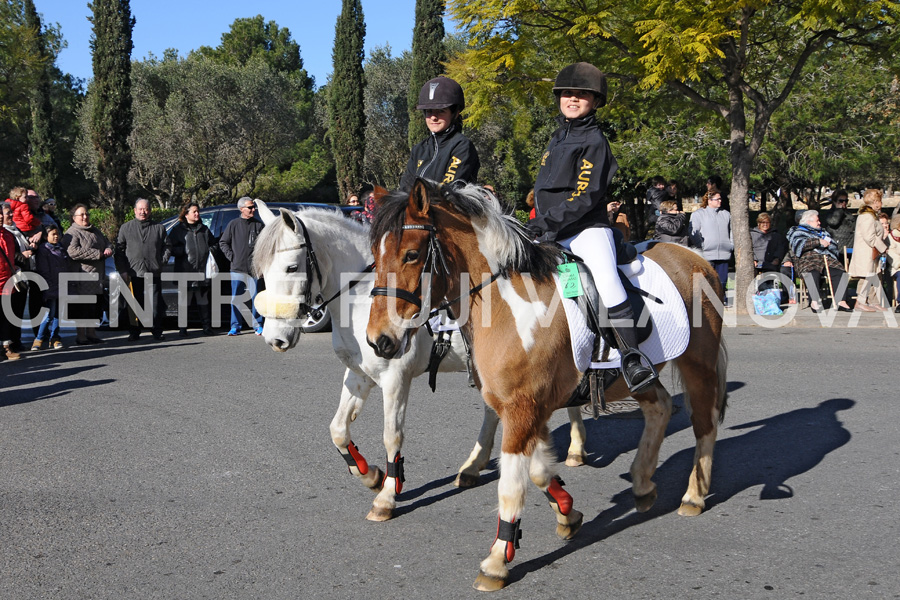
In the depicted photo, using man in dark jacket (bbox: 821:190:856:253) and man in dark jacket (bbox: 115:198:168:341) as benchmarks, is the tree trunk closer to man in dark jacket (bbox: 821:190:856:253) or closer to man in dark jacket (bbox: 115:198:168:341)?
man in dark jacket (bbox: 821:190:856:253)

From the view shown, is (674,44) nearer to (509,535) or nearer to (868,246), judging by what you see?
(868,246)

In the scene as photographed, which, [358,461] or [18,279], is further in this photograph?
[18,279]

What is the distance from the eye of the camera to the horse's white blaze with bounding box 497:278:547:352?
4000 millimetres

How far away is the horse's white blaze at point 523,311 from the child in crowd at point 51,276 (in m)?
9.71

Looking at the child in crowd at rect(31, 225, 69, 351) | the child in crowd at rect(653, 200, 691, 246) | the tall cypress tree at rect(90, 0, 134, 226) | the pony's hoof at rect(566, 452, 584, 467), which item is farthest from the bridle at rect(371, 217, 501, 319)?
the tall cypress tree at rect(90, 0, 134, 226)

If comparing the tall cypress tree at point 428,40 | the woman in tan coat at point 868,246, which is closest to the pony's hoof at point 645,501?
the woman in tan coat at point 868,246

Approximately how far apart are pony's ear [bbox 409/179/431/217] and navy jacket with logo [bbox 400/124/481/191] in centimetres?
147

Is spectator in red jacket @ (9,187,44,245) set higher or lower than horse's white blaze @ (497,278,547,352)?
higher

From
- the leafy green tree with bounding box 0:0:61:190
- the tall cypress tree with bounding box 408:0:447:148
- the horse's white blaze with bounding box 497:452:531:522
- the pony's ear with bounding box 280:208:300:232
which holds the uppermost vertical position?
the tall cypress tree with bounding box 408:0:447:148

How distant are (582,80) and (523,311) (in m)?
1.51

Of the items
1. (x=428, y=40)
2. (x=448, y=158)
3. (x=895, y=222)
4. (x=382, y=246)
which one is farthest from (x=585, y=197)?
(x=428, y=40)

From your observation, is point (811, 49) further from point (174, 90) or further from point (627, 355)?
point (174, 90)

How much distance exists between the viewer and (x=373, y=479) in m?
5.21

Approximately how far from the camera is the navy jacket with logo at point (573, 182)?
14.5ft
